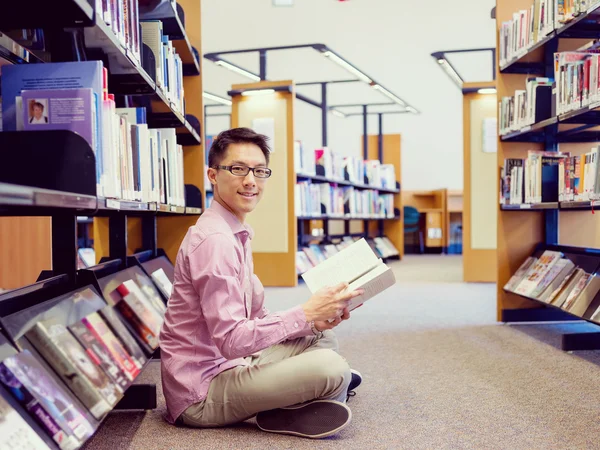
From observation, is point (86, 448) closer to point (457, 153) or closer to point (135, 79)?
point (135, 79)

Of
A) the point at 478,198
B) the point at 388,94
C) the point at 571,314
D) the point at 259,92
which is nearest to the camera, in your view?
the point at 571,314

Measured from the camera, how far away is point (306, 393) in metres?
1.76

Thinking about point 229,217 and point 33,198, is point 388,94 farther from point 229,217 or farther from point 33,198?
point 33,198

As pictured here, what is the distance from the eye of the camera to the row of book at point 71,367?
111 centimetres

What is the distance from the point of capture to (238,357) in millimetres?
1677

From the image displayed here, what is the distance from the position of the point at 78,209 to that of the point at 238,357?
1.98 feet

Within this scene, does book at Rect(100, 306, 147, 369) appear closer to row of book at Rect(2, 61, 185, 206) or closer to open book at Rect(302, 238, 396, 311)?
row of book at Rect(2, 61, 185, 206)

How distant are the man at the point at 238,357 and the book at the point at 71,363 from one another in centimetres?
36

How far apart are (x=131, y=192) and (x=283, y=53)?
6531 mm

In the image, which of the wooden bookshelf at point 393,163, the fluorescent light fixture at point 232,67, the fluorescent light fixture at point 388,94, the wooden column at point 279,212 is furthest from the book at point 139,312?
the wooden bookshelf at point 393,163

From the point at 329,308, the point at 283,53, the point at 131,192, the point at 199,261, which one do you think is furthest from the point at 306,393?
the point at 283,53

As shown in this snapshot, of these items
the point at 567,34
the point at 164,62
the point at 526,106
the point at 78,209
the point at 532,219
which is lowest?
the point at 532,219

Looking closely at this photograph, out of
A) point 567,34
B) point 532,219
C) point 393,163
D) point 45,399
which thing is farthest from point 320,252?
point 45,399

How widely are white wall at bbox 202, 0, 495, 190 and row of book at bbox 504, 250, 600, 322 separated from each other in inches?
150
